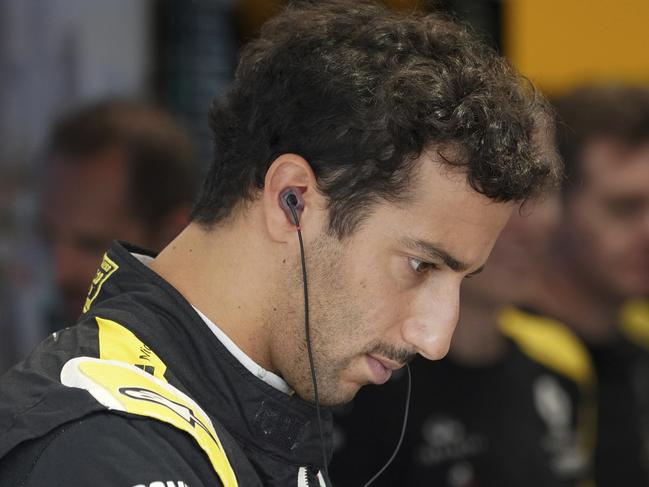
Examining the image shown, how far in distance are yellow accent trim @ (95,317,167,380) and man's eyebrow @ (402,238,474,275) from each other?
449 mm

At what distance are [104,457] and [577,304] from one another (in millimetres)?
3691

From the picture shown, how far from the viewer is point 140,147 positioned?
4016 millimetres

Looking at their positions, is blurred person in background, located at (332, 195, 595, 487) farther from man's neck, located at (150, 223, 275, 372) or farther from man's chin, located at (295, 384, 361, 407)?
man's neck, located at (150, 223, 275, 372)

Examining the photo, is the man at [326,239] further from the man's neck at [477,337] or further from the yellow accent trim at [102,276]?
the man's neck at [477,337]

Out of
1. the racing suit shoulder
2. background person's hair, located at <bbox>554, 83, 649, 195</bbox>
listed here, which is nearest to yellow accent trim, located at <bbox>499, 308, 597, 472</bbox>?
background person's hair, located at <bbox>554, 83, 649, 195</bbox>

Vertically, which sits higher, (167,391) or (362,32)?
(362,32)

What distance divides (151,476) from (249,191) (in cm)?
63

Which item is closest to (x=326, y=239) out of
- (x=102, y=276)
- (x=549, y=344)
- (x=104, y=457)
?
(x=102, y=276)

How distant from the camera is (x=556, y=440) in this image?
433cm

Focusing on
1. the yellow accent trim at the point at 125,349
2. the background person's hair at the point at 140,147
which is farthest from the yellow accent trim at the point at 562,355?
the yellow accent trim at the point at 125,349

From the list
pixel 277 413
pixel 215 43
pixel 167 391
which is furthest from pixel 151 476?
pixel 215 43

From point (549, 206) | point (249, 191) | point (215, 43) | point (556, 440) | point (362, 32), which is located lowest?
point (556, 440)

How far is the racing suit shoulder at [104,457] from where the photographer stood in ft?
5.39

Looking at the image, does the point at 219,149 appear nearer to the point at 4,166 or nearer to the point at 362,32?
the point at 362,32
